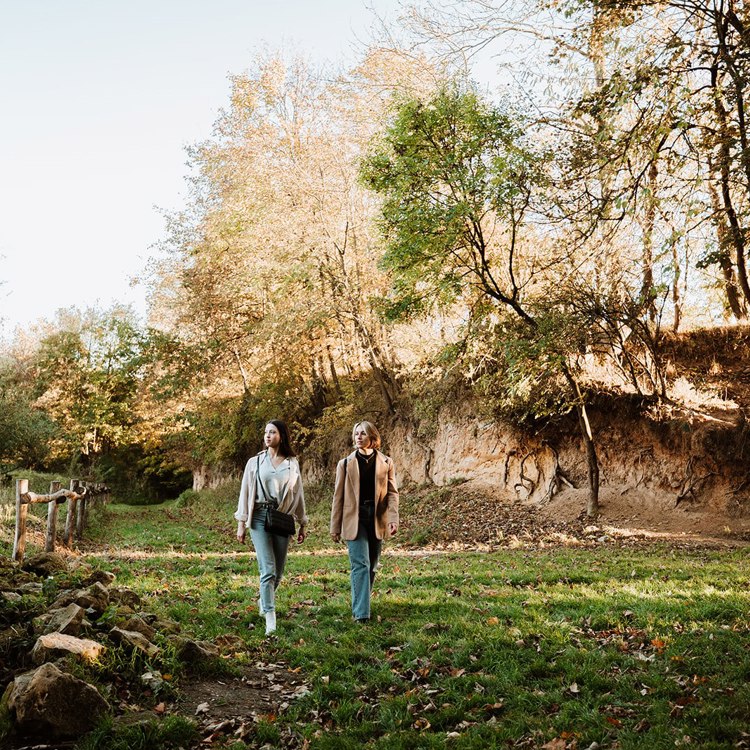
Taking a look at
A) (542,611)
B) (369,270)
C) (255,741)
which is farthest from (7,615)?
(369,270)

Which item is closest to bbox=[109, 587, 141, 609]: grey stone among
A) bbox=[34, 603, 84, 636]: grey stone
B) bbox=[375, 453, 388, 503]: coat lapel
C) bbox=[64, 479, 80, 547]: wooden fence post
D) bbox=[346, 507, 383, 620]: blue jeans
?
bbox=[34, 603, 84, 636]: grey stone

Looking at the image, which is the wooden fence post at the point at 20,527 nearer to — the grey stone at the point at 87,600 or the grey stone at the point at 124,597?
the grey stone at the point at 124,597

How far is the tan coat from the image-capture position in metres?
7.04

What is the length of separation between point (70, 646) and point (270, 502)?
235 centimetres

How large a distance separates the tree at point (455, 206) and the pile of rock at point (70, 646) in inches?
358

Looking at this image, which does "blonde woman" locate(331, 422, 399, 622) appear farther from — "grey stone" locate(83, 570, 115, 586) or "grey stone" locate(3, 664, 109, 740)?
"grey stone" locate(3, 664, 109, 740)

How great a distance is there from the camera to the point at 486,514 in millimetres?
17516

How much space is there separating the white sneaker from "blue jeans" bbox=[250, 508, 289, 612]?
0.17 ft

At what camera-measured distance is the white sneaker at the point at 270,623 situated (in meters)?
6.74

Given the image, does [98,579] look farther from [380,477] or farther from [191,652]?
[380,477]

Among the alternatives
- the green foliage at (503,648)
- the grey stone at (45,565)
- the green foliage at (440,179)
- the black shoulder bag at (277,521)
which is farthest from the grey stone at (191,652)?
the green foliage at (440,179)

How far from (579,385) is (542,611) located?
33.8ft

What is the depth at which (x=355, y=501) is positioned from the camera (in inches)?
278

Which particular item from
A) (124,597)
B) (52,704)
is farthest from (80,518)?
(52,704)
